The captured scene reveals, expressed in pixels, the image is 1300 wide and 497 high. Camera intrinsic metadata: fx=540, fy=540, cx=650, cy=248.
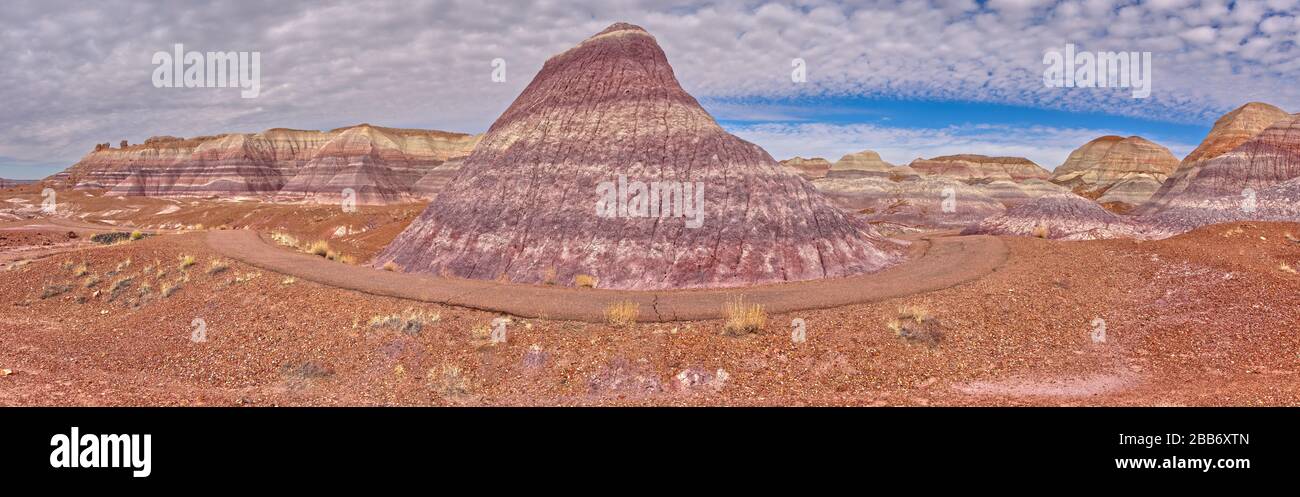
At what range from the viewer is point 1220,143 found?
56.2 meters

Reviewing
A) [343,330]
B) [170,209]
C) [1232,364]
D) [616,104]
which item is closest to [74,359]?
[343,330]

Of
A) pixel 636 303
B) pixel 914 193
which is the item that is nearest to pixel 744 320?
pixel 636 303

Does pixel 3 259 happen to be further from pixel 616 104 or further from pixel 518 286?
pixel 616 104

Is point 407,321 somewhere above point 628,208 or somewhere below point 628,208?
below

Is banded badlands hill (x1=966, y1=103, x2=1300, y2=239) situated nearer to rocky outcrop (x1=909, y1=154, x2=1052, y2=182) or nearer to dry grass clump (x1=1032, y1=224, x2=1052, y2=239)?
dry grass clump (x1=1032, y1=224, x2=1052, y2=239)

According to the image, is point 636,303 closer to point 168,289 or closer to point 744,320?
point 744,320

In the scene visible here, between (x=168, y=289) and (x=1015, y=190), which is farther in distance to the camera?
(x=1015, y=190)

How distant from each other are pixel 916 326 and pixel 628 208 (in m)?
11.3

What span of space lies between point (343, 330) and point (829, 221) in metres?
17.6

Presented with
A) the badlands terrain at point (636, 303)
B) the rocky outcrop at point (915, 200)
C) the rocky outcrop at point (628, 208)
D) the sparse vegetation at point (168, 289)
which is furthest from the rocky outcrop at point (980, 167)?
the sparse vegetation at point (168, 289)

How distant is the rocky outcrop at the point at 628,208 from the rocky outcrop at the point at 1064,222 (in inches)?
700

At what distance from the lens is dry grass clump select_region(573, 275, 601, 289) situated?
1827cm

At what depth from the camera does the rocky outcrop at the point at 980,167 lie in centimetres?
10800

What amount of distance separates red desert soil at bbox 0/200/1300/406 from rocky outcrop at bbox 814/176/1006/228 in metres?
50.4
